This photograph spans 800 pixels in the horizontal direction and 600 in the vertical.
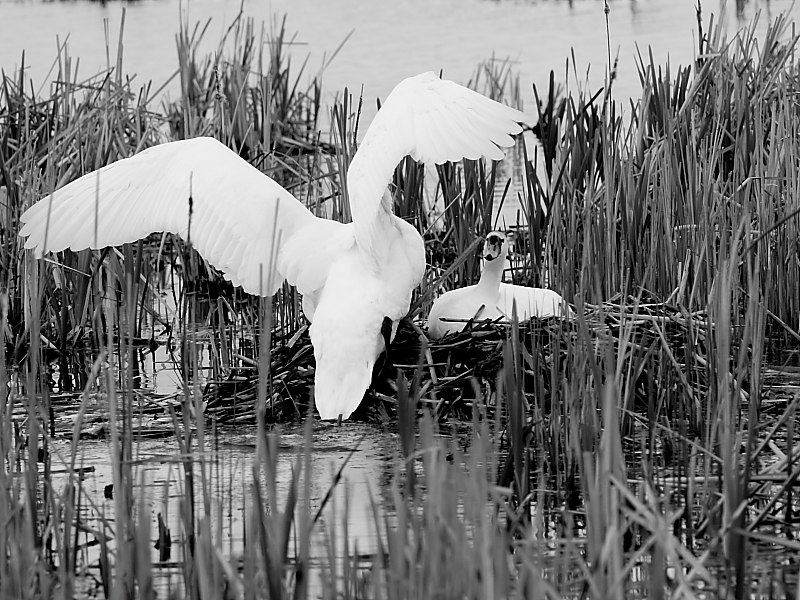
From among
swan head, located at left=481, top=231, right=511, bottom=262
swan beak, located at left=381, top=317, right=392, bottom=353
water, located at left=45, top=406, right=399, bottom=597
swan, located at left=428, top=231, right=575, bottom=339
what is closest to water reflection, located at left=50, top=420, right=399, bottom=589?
water, located at left=45, top=406, right=399, bottom=597

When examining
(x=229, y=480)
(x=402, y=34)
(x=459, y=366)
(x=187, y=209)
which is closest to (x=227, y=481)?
(x=229, y=480)

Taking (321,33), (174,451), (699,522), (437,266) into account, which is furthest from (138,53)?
(699,522)

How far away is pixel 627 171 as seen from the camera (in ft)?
21.6

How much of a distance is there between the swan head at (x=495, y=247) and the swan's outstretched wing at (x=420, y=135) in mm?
829

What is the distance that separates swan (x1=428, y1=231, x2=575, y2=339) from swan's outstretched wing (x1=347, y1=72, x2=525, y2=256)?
70 centimetres

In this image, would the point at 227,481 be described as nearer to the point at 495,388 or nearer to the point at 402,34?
the point at 495,388

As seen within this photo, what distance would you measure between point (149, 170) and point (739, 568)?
11.7 feet

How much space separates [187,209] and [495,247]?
1424mm

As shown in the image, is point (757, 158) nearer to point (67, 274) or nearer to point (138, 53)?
point (67, 274)

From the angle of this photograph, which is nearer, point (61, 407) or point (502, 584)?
point (502, 584)

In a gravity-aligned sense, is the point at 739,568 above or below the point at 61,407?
below

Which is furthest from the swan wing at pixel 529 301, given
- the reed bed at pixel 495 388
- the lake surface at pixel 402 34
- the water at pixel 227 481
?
the lake surface at pixel 402 34

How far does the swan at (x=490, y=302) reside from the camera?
5.76 m

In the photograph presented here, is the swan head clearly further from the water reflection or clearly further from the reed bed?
the water reflection
